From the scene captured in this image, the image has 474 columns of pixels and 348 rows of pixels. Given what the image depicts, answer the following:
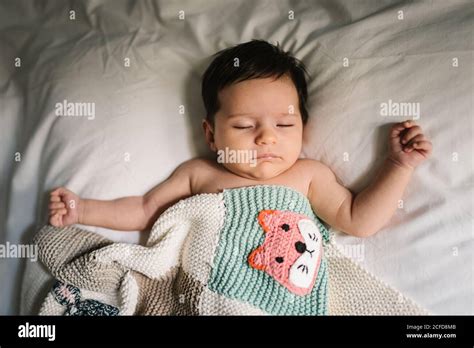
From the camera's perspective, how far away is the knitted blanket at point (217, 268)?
0.81 meters

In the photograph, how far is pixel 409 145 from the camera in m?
0.83

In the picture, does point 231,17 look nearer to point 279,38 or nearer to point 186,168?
point 279,38

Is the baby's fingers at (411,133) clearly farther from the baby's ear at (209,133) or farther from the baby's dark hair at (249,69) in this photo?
the baby's ear at (209,133)

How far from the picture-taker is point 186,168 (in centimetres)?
94

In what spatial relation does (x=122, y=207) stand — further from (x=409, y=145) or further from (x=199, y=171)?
(x=409, y=145)

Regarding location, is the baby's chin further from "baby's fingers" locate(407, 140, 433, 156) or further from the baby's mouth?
"baby's fingers" locate(407, 140, 433, 156)

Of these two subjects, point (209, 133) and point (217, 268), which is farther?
point (209, 133)

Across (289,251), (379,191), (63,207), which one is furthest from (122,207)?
(379,191)

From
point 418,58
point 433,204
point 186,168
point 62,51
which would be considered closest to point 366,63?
point 418,58

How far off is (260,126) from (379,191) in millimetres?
239

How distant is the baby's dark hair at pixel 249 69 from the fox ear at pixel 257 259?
0.26 m

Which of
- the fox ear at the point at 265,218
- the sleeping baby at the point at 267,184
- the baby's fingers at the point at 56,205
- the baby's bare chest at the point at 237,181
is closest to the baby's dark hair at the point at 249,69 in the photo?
the sleeping baby at the point at 267,184

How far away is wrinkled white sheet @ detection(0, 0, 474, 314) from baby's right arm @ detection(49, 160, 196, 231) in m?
0.02
